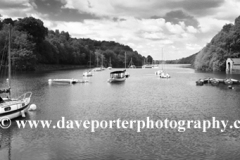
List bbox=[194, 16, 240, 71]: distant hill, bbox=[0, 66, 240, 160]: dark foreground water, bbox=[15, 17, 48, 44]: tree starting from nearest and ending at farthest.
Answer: bbox=[0, 66, 240, 160]: dark foreground water < bbox=[194, 16, 240, 71]: distant hill < bbox=[15, 17, 48, 44]: tree

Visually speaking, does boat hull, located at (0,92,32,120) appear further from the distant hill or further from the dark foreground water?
the distant hill

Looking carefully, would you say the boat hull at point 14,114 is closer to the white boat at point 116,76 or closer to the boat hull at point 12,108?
the boat hull at point 12,108

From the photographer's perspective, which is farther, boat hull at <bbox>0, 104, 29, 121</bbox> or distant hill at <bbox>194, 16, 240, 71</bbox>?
distant hill at <bbox>194, 16, 240, 71</bbox>

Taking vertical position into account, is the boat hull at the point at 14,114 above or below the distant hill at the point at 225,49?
below

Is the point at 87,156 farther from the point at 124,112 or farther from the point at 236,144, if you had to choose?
the point at 124,112

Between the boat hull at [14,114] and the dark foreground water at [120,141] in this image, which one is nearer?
the dark foreground water at [120,141]

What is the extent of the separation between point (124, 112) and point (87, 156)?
19.1m

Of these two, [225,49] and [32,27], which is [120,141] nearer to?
[225,49]

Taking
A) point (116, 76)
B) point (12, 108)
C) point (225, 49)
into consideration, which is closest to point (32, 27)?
point (116, 76)

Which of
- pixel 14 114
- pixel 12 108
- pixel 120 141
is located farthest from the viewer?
pixel 14 114

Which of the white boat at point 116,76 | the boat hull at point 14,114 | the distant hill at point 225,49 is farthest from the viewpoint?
the distant hill at point 225,49

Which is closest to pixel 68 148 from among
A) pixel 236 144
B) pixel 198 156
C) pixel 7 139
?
pixel 7 139

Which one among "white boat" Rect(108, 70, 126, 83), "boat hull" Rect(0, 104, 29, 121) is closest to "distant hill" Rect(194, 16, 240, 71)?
"white boat" Rect(108, 70, 126, 83)

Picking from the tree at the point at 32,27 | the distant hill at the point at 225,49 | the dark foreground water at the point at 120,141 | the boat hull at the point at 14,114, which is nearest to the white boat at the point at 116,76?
the dark foreground water at the point at 120,141
